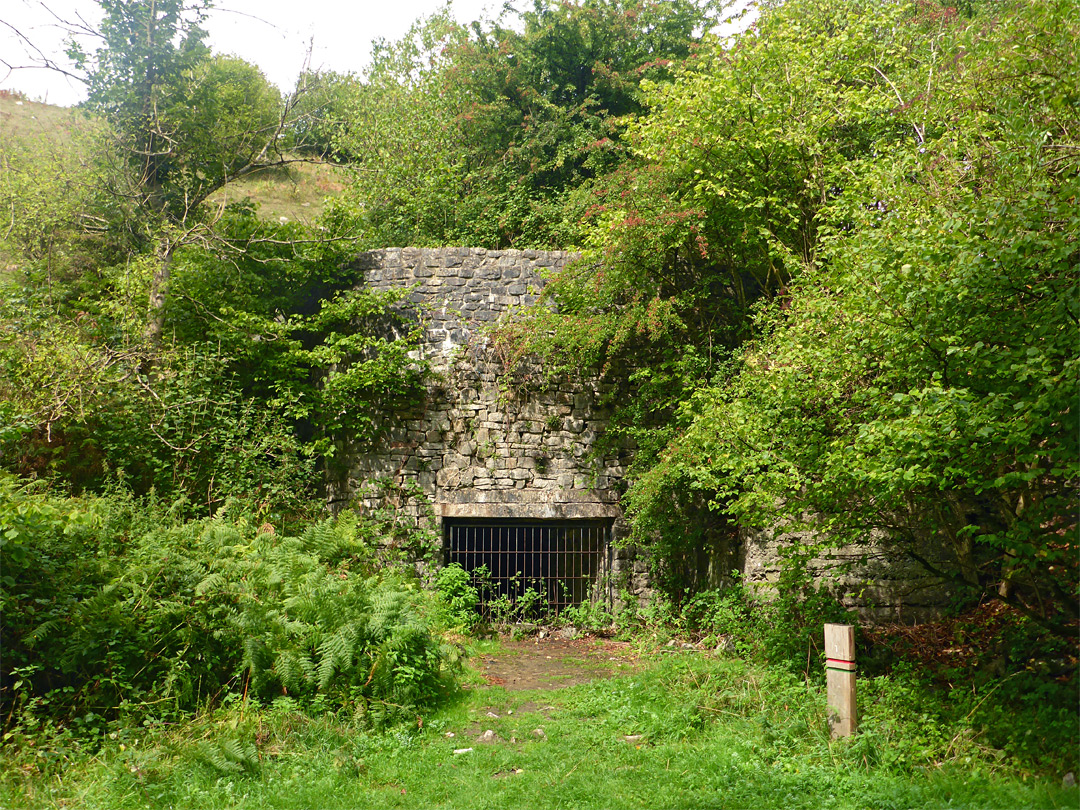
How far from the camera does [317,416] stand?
8.99 metres

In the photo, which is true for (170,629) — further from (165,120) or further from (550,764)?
(165,120)

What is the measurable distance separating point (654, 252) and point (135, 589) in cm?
613

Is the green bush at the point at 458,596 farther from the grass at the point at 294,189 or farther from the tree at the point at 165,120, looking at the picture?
the grass at the point at 294,189

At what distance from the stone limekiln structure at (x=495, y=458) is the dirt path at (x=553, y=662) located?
0.83 m

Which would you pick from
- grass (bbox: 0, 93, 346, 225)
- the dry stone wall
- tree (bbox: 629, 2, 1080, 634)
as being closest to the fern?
tree (bbox: 629, 2, 1080, 634)

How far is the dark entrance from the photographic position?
8.77 metres

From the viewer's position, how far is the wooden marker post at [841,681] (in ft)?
14.6

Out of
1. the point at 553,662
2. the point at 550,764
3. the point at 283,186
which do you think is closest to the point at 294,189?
the point at 283,186

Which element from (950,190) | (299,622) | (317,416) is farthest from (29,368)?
(950,190)

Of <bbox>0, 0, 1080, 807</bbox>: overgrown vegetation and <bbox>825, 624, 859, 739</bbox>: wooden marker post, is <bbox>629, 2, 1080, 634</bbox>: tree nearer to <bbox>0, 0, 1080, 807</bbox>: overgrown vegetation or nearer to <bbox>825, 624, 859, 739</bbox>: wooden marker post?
<bbox>0, 0, 1080, 807</bbox>: overgrown vegetation

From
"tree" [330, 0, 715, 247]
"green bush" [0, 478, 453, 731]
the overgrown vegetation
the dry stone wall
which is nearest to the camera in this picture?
the overgrown vegetation

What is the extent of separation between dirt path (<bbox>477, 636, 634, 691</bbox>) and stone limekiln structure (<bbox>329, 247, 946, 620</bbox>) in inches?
32.6

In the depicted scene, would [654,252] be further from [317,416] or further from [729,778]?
[729,778]

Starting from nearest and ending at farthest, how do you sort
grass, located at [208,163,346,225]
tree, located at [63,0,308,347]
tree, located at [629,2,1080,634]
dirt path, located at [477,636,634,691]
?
tree, located at [629,2,1080,634], dirt path, located at [477,636,634,691], tree, located at [63,0,308,347], grass, located at [208,163,346,225]
